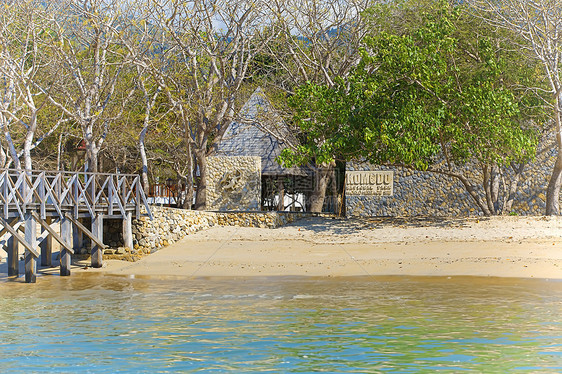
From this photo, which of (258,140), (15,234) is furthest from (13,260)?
(258,140)

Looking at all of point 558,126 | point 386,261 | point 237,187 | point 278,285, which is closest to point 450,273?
point 386,261

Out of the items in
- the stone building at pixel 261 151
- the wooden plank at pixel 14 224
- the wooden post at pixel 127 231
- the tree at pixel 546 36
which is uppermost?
the tree at pixel 546 36

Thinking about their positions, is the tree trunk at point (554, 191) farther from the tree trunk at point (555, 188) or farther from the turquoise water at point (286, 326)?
the turquoise water at point (286, 326)

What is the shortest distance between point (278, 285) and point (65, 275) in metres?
6.43

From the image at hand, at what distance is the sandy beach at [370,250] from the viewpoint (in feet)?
68.9

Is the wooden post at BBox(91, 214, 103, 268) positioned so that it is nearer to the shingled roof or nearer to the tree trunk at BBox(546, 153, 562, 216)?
the shingled roof

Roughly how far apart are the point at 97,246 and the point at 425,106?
1216 cm

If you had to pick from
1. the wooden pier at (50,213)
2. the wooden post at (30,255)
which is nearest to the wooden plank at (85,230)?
the wooden pier at (50,213)

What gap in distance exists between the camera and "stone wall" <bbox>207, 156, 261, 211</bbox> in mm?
31781

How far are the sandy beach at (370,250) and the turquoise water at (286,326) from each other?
6.42 feet

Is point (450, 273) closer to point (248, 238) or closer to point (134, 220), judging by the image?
point (248, 238)

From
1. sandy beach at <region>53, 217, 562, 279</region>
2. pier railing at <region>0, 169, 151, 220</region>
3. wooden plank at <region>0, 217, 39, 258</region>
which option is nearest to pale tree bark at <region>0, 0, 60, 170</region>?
pier railing at <region>0, 169, 151, 220</region>

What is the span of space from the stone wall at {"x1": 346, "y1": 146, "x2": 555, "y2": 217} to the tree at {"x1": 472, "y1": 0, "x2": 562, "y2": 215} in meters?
2.09

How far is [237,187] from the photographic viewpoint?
31.9m
